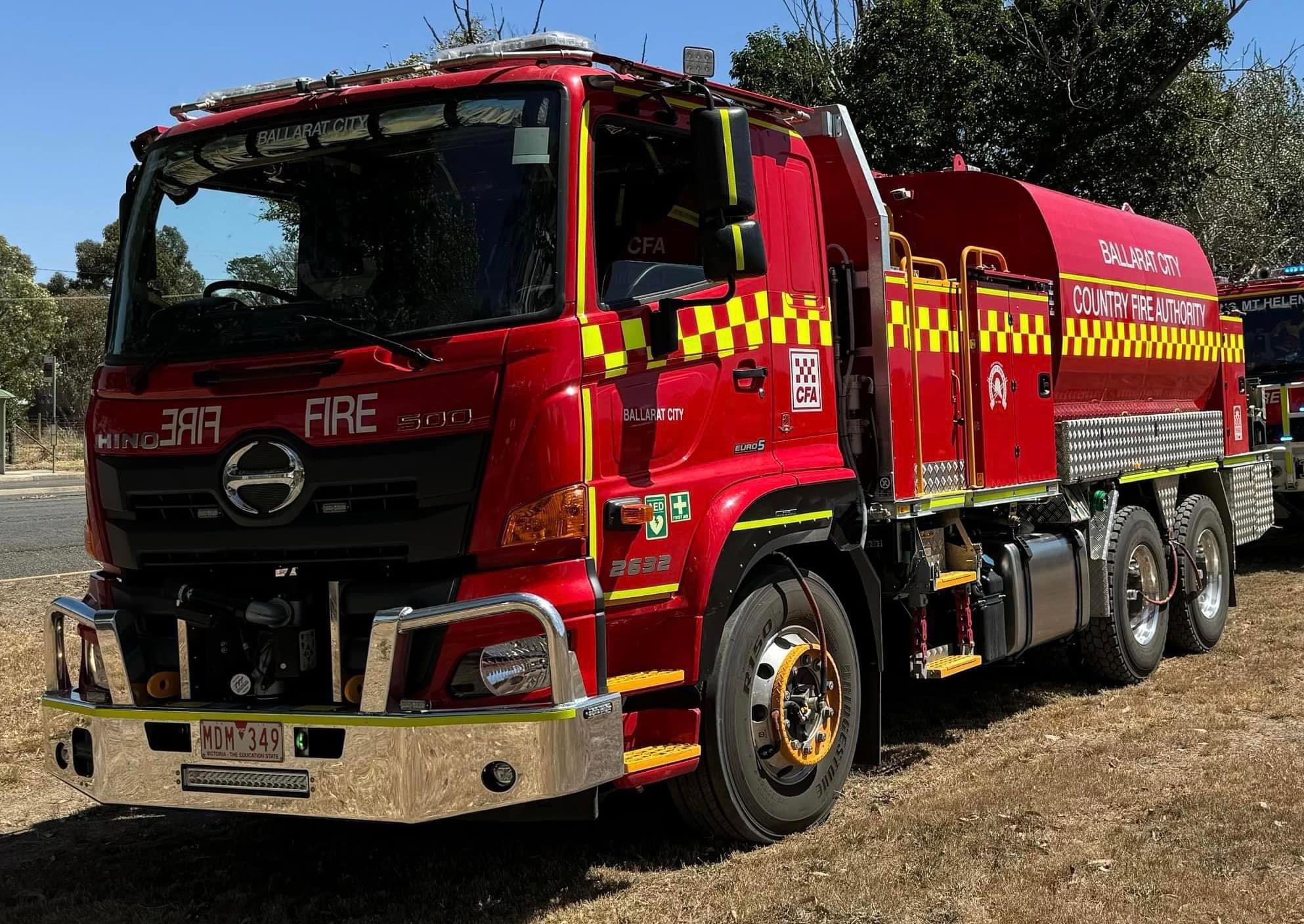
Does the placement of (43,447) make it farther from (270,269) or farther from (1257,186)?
(270,269)

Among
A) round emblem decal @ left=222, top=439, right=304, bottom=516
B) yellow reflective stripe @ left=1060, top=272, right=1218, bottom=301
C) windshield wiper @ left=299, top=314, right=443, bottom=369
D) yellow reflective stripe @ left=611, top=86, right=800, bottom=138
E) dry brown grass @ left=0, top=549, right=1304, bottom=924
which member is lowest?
dry brown grass @ left=0, top=549, right=1304, bottom=924

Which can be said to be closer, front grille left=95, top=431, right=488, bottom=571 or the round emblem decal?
front grille left=95, top=431, right=488, bottom=571

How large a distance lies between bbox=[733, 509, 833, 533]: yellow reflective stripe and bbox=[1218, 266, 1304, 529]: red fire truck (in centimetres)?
891

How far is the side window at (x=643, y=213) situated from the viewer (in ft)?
14.9

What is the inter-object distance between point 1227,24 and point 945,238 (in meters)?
9.93

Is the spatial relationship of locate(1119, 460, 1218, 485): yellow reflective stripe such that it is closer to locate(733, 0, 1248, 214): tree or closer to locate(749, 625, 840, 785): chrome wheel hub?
locate(749, 625, 840, 785): chrome wheel hub

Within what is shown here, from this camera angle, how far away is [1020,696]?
26.5 ft

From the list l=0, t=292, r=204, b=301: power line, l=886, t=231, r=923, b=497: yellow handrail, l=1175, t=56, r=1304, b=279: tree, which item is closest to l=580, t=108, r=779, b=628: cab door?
l=886, t=231, r=923, b=497: yellow handrail

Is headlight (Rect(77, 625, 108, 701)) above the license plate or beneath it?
above

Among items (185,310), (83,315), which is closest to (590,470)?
(185,310)

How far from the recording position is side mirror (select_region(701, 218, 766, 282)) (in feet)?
14.5

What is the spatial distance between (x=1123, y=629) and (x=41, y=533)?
43.9ft

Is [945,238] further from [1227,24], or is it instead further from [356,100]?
[1227,24]

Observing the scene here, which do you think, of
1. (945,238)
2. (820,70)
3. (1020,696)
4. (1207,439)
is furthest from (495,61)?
(820,70)
